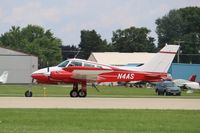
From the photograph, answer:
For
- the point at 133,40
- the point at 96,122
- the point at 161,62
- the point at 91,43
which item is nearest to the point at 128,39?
the point at 133,40

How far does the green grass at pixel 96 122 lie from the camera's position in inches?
676

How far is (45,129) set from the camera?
55.9ft

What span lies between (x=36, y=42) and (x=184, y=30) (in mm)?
43973

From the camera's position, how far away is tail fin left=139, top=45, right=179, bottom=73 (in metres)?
44.4

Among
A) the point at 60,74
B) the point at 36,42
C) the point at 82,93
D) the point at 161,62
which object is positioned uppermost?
the point at 36,42

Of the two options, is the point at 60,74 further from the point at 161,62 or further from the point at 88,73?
the point at 161,62

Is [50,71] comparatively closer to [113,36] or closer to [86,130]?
[86,130]

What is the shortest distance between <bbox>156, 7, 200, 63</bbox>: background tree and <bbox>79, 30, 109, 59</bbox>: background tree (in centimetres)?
1860

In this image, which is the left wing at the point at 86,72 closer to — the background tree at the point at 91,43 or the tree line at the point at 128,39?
the tree line at the point at 128,39

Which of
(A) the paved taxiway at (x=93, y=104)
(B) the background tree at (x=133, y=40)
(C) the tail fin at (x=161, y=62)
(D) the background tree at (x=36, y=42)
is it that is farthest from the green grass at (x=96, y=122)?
(B) the background tree at (x=133, y=40)

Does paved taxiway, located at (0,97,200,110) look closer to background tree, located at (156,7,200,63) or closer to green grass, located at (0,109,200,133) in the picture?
green grass, located at (0,109,200,133)

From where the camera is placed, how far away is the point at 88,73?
137ft

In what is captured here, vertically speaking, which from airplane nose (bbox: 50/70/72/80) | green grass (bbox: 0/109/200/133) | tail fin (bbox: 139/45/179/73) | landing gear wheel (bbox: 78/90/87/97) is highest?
tail fin (bbox: 139/45/179/73)

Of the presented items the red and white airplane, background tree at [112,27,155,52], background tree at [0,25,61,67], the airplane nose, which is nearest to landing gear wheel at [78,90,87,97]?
the red and white airplane
